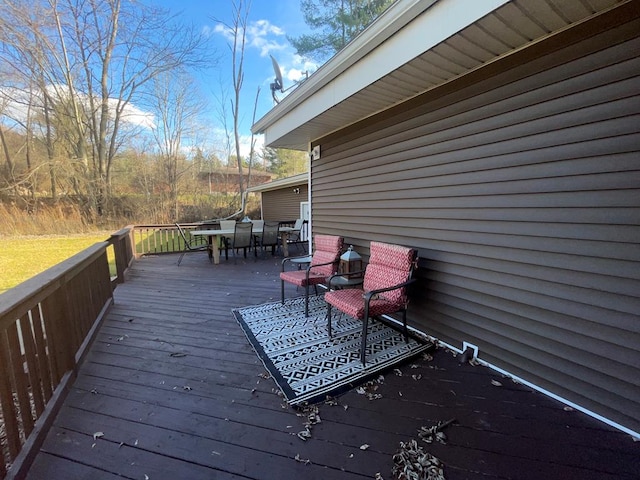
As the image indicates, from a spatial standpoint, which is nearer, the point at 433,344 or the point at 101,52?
the point at 433,344

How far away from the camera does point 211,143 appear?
16031 millimetres

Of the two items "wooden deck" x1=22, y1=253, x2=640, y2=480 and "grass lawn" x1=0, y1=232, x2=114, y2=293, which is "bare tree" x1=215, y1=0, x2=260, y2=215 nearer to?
"grass lawn" x1=0, y1=232, x2=114, y2=293

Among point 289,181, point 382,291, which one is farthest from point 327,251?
point 289,181

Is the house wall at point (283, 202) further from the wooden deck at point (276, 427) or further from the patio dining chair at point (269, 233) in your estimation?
the wooden deck at point (276, 427)

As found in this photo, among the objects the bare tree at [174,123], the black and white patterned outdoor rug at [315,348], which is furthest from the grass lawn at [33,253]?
the black and white patterned outdoor rug at [315,348]

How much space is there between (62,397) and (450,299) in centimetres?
309

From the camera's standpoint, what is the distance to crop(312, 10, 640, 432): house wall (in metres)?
1.61

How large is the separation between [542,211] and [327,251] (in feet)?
8.35

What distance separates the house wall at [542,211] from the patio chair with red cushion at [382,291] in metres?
0.30

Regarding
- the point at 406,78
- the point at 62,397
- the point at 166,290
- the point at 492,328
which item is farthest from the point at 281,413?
the point at 166,290

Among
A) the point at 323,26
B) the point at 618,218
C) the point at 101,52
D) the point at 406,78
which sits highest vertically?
the point at 101,52

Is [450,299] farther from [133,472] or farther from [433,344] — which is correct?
[133,472]

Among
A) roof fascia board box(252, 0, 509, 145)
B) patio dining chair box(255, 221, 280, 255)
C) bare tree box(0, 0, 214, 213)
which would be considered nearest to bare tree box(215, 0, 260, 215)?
bare tree box(0, 0, 214, 213)

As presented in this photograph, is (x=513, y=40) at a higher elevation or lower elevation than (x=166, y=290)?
higher
